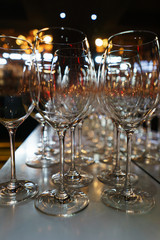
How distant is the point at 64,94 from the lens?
410mm

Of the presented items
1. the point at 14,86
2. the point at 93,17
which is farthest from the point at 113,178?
the point at 93,17

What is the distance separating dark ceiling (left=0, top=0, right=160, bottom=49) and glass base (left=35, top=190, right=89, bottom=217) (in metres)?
1.14

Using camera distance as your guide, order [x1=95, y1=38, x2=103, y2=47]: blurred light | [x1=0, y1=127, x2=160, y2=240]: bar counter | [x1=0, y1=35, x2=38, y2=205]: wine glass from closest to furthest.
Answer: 1. [x1=0, y1=127, x2=160, y2=240]: bar counter
2. [x1=0, y1=35, x2=38, y2=205]: wine glass
3. [x1=95, y1=38, x2=103, y2=47]: blurred light

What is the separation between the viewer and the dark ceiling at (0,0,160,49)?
1527mm

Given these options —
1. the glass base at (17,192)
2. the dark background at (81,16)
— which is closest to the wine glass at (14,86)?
the glass base at (17,192)

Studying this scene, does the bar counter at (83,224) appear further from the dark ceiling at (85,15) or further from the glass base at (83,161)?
the dark ceiling at (85,15)

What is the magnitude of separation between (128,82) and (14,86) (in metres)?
0.24

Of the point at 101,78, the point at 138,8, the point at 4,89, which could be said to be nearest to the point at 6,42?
the point at 4,89

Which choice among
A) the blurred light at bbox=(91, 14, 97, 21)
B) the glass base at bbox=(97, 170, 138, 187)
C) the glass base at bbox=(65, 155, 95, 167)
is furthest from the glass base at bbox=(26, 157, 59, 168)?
the blurred light at bbox=(91, 14, 97, 21)

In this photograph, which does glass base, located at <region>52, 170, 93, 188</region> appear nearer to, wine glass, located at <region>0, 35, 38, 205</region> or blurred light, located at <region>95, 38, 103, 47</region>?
wine glass, located at <region>0, 35, 38, 205</region>

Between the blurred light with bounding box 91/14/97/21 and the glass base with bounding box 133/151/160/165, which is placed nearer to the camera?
the glass base with bounding box 133/151/160/165

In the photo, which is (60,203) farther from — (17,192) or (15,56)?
(15,56)

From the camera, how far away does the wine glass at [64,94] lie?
38 centimetres

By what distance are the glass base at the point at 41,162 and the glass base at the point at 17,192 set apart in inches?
5.1
